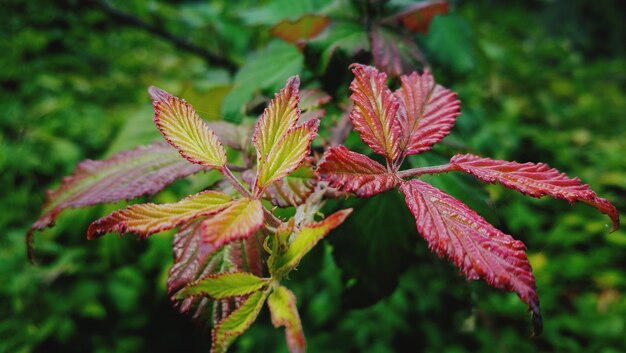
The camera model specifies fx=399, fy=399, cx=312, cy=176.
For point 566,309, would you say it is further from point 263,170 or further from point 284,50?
point 263,170

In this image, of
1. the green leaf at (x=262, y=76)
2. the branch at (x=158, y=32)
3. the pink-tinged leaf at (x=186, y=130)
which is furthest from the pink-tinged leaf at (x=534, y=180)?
the branch at (x=158, y=32)

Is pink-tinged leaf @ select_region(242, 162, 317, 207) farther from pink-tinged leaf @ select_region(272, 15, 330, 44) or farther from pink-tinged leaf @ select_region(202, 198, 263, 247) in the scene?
pink-tinged leaf @ select_region(272, 15, 330, 44)

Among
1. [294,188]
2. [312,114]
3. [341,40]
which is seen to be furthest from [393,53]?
[294,188]

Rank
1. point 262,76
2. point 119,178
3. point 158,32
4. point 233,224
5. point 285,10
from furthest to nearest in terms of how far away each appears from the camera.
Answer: point 158,32, point 285,10, point 262,76, point 119,178, point 233,224

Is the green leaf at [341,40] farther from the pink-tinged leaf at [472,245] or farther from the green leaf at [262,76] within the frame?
the pink-tinged leaf at [472,245]

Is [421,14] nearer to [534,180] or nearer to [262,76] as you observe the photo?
[262,76]

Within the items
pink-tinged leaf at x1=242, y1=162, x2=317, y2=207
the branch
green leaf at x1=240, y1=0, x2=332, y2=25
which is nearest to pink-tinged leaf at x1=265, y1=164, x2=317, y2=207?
pink-tinged leaf at x1=242, y1=162, x2=317, y2=207
